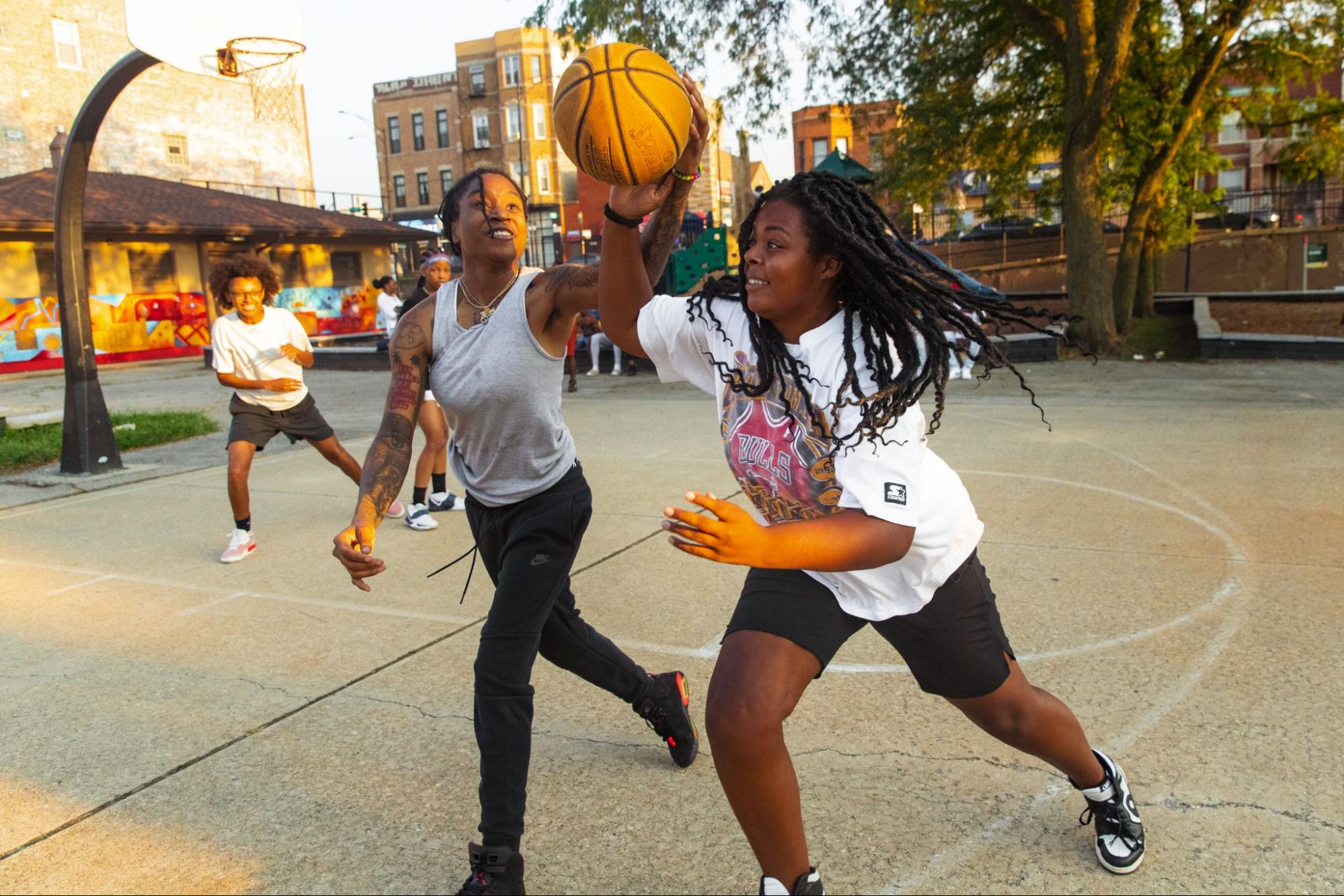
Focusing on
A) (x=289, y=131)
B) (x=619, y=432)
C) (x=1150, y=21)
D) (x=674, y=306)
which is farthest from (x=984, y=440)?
(x=289, y=131)

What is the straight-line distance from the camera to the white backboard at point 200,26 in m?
7.65

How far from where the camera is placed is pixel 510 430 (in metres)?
3.04

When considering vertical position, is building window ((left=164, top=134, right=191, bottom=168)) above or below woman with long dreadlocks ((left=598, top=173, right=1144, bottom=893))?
above

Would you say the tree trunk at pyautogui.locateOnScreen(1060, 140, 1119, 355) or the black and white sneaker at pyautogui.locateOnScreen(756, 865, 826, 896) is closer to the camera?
the black and white sneaker at pyautogui.locateOnScreen(756, 865, 826, 896)

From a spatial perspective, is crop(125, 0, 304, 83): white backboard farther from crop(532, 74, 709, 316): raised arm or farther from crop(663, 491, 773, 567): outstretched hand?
crop(663, 491, 773, 567): outstretched hand

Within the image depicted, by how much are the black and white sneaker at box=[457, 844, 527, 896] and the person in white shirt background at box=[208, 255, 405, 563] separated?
159 inches

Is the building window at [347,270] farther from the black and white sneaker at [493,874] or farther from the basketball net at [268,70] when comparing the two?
the black and white sneaker at [493,874]

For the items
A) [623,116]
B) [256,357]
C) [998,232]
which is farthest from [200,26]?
[998,232]

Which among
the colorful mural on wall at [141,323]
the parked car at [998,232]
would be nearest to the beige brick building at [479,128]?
the colorful mural on wall at [141,323]

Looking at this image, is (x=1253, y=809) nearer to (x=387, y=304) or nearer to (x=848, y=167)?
(x=848, y=167)

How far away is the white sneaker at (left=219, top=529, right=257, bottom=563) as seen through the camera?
5988 mm

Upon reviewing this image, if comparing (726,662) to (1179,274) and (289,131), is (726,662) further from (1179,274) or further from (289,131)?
(289,131)

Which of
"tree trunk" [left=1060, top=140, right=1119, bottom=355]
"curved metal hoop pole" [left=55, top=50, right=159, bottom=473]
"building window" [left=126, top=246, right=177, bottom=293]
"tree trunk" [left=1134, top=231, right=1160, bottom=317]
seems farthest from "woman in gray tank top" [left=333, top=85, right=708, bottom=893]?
"building window" [left=126, top=246, right=177, bottom=293]

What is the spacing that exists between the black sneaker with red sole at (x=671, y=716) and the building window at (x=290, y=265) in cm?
2812
